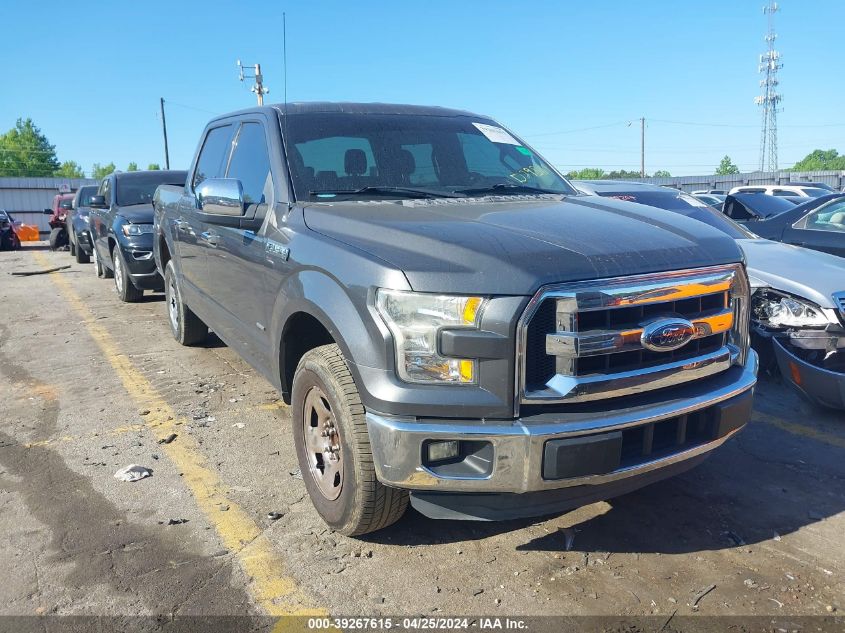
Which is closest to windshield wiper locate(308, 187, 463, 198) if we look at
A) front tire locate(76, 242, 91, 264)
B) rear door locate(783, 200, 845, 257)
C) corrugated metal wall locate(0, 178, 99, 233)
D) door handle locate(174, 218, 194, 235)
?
door handle locate(174, 218, 194, 235)

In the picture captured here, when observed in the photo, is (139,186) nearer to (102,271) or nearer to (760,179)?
(102,271)

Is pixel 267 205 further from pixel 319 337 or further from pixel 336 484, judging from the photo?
pixel 336 484

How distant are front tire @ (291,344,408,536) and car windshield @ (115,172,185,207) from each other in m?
7.39

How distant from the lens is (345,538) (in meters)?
3.21

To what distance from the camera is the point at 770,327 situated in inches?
193

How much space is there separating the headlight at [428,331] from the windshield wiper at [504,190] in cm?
144

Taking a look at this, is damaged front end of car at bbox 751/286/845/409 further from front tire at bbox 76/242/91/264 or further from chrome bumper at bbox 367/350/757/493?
front tire at bbox 76/242/91/264

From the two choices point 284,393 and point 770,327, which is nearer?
point 284,393

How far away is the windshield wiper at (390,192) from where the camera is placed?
3.69 metres

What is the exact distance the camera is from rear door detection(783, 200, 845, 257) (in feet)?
21.4

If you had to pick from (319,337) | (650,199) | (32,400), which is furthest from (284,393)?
(650,199)

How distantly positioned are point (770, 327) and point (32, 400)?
5.50 meters

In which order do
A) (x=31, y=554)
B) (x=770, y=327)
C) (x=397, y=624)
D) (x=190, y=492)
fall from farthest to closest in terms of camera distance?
(x=770, y=327)
(x=190, y=492)
(x=31, y=554)
(x=397, y=624)

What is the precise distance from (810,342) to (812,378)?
0.84 feet
